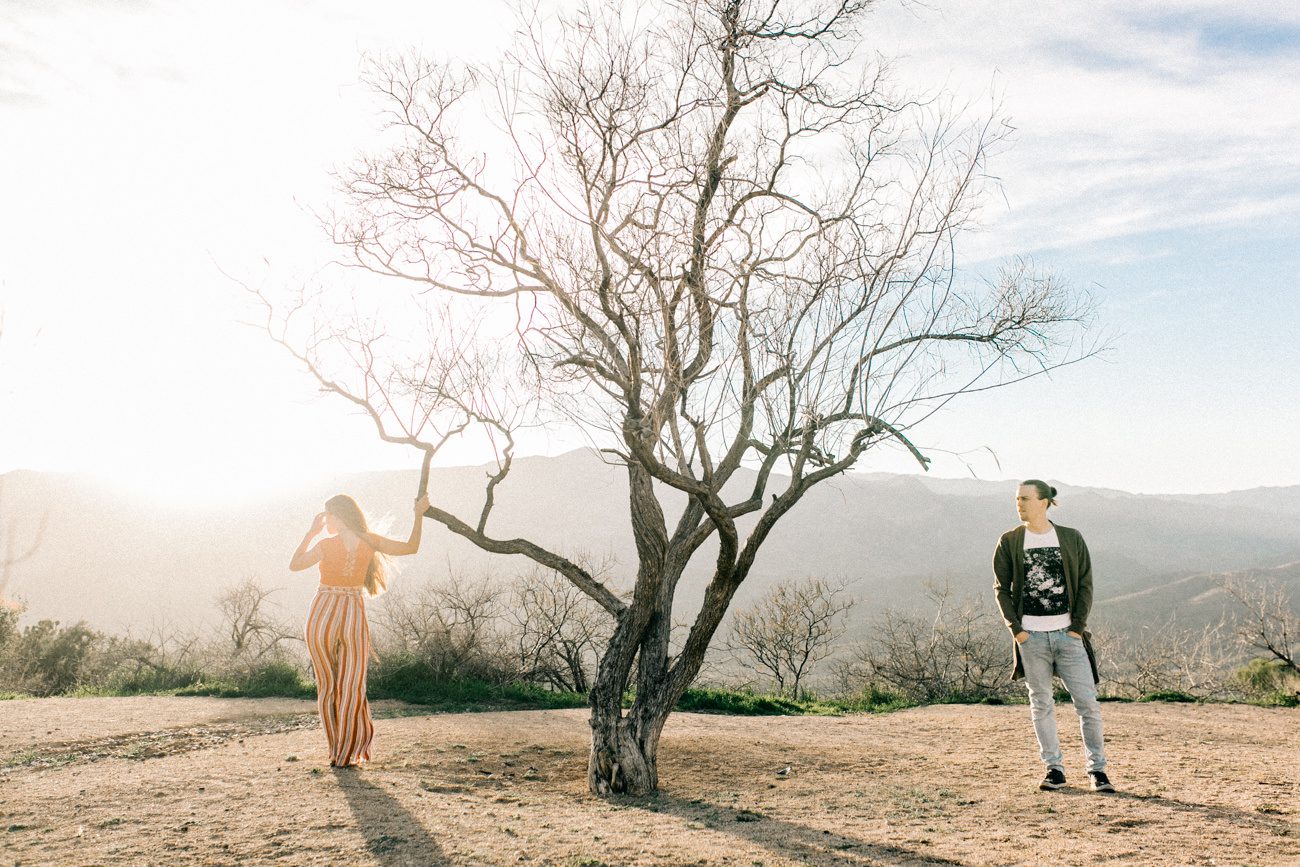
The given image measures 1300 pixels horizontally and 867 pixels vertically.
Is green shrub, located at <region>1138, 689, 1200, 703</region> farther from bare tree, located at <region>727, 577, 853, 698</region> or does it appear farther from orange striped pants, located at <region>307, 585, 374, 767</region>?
orange striped pants, located at <region>307, 585, 374, 767</region>

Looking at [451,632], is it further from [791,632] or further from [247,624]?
[791,632]

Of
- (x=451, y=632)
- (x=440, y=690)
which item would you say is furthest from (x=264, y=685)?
(x=451, y=632)

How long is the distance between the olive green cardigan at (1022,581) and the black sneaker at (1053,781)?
63 centimetres

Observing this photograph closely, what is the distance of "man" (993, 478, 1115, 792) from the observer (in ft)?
16.8

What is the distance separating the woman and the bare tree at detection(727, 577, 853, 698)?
13.5 meters

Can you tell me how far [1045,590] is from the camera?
517cm

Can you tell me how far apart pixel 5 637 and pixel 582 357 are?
64.4 feet

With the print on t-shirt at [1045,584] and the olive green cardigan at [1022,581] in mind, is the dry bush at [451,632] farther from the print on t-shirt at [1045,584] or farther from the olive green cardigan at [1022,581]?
the print on t-shirt at [1045,584]

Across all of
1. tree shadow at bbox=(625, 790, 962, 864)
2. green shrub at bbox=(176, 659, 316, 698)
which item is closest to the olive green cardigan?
tree shadow at bbox=(625, 790, 962, 864)

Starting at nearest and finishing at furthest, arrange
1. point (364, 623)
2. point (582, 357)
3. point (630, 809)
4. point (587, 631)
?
point (630, 809), point (582, 357), point (364, 623), point (587, 631)

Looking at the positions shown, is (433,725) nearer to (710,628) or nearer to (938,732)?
(710,628)

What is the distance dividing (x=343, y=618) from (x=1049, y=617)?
4886 millimetres

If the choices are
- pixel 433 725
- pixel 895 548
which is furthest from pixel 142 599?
pixel 895 548

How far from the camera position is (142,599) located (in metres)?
63.2
